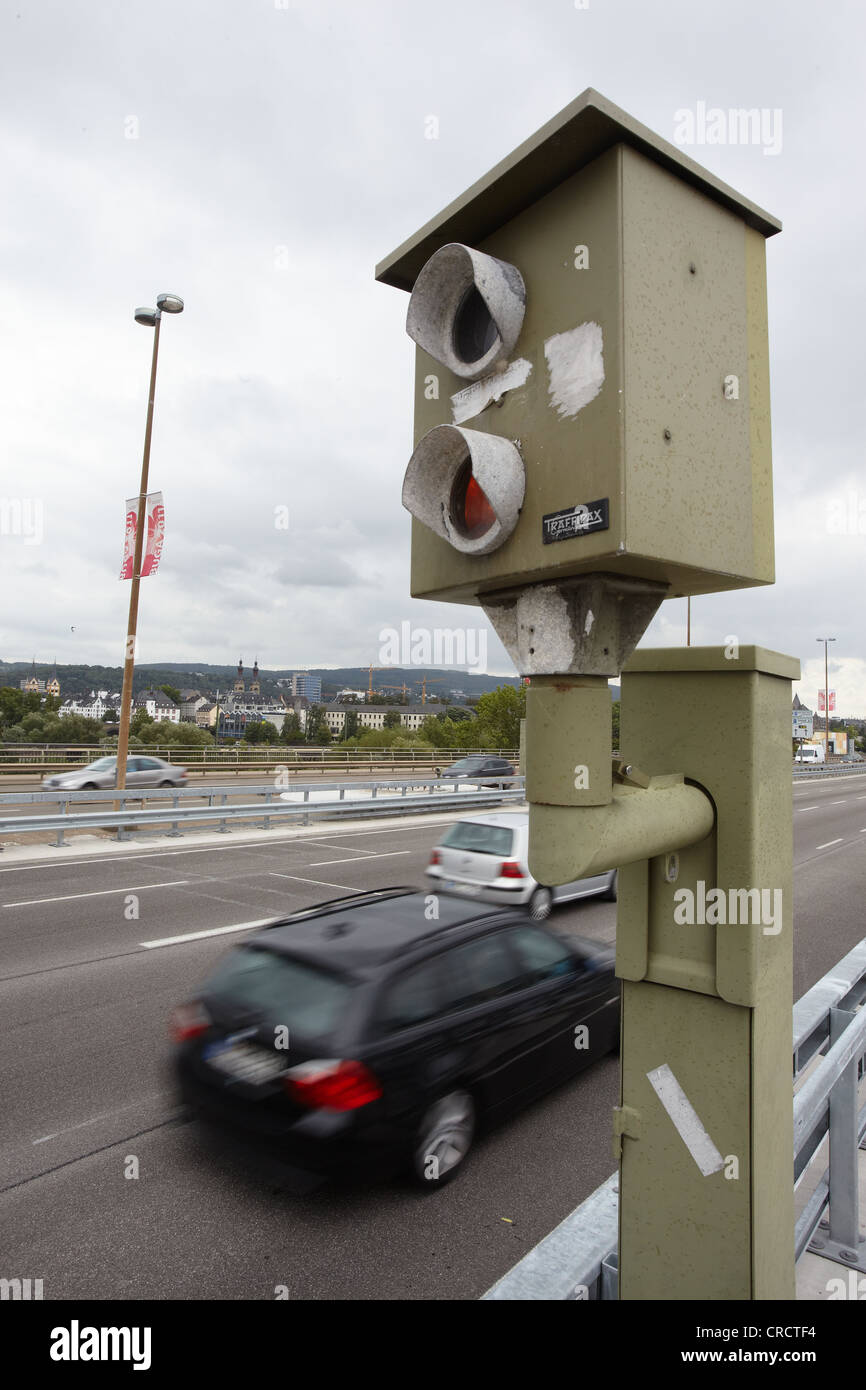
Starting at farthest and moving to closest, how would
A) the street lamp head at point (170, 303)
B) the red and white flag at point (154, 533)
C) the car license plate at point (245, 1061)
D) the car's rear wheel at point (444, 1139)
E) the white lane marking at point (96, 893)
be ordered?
the street lamp head at point (170, 303) → the red and white flag at point (154, 533) → the white lane marking at point (96, 893) → the car's rear wheel at point (444, 1139) → the car license plate at point (245, 1061)

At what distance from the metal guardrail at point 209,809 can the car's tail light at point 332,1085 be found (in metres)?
11.0

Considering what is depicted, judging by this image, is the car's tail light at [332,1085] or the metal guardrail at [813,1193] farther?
the car's tail light at [332,1085]

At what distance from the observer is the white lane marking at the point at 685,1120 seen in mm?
1702

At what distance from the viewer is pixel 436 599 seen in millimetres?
1901

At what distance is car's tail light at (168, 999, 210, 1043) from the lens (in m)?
4.31

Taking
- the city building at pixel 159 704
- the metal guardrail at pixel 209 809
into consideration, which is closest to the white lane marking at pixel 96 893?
the metal guardrail at pixel 209 809

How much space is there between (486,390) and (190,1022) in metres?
3.90

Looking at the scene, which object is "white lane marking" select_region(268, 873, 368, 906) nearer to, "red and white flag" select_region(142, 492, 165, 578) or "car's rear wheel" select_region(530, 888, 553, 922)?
"car's rear wheel" select_region(530, 888, 553, 922)

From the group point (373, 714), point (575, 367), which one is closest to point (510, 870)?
point (575, 367)

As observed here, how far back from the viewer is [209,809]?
17.0m

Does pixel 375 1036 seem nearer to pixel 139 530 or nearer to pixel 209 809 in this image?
pixel 209 809

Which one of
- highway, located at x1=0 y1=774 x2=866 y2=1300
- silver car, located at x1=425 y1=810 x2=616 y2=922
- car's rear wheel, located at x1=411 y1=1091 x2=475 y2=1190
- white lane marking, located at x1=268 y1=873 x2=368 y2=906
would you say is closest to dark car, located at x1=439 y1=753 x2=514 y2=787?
white lane marking, located at x1=268 y1=873 x2=368 y2=906

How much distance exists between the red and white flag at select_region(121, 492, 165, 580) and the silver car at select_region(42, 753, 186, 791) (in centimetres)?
751

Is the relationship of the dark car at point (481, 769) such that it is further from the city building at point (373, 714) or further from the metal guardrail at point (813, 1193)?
the city building at point (373, 714)
